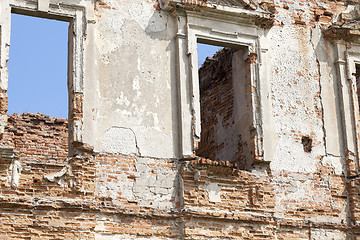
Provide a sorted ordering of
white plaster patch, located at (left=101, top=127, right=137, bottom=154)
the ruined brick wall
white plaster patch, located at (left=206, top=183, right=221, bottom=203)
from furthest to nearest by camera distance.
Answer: the ruined brick wall → white plaster patch, located at (left=206, top=183, right=221, bottom=203) → white plaster patch, located at (left=101, top=127, right=137, bottom=154)

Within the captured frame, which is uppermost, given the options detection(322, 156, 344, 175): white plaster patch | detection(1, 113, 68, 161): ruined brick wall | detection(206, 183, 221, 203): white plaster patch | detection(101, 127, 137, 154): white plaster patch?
detection(1, 113, 68, 161): ruined brick wall

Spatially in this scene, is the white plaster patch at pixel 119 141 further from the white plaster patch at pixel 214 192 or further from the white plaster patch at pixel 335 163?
the white plaster patch at pixel 335 163

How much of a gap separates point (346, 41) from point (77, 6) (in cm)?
436

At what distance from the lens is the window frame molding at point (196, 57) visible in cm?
1057

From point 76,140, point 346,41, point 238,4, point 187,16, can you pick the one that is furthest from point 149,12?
point 346,41

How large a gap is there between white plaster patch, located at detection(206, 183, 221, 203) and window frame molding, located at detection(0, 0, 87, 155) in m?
1.87

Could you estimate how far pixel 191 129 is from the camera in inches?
416

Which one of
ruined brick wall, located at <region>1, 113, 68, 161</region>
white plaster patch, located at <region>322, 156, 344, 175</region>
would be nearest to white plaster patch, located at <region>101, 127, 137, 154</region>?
white plaster patch, located at <region>322, 156, 344, 175</region>

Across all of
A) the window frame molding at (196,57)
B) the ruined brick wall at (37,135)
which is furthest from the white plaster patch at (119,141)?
the ruined brick wall at (37,135)

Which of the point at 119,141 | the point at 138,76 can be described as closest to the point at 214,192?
the point at 119,141

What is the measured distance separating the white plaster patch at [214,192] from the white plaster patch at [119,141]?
3.71 feet

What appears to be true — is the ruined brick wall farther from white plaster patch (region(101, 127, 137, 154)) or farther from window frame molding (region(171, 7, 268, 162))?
window frame molding (region(171, 7, 268, 162))

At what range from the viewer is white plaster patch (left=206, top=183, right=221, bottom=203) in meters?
10.4

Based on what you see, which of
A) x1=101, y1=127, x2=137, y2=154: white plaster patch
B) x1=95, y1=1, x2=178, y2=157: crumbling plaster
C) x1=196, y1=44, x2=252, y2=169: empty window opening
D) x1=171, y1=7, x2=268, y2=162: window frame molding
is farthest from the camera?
x1=196, y1=44, x2=252, y2=169: empty window opening
